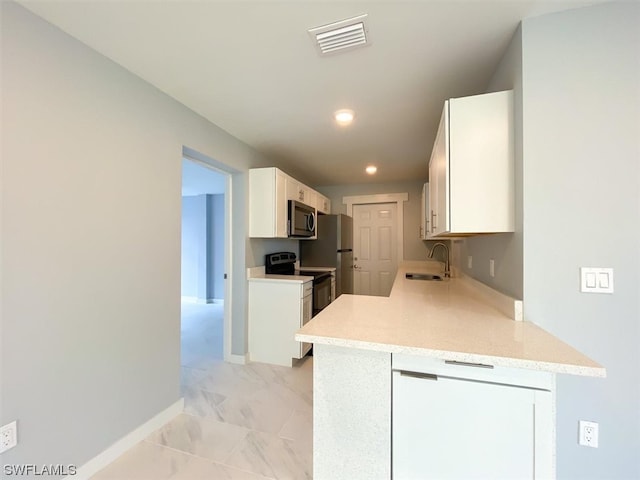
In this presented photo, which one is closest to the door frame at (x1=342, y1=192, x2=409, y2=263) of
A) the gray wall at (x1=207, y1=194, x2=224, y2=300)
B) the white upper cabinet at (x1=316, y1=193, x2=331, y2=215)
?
the white upper cabinet at (x1=316, y1=193, x2=331, y2=215)

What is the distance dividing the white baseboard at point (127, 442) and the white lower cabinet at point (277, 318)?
0.96 m

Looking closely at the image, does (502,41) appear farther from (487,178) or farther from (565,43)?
(487,178)

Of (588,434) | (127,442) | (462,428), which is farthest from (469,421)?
(127,442)

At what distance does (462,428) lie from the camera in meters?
1.05

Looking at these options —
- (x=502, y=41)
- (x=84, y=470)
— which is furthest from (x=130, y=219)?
(x=502, y=41)

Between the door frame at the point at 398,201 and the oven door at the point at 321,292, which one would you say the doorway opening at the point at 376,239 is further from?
the oven door at the point at 321,292

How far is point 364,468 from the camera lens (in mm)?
1155

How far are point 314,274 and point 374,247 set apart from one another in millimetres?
2006

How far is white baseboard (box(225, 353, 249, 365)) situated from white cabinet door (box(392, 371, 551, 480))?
2151 mm

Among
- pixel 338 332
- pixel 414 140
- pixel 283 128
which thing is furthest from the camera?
pixel 414 140

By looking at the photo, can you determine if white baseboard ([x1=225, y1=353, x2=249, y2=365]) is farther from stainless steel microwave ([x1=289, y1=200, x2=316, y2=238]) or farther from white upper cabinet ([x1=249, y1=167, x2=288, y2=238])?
stainless steel microwave ([x1=289, y1=200, x2=316, y2=238])

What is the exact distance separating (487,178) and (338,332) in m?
1.13

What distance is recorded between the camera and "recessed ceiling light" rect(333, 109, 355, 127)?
2252 mm

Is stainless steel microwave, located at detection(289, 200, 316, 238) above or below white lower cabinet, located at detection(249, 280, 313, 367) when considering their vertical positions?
above
